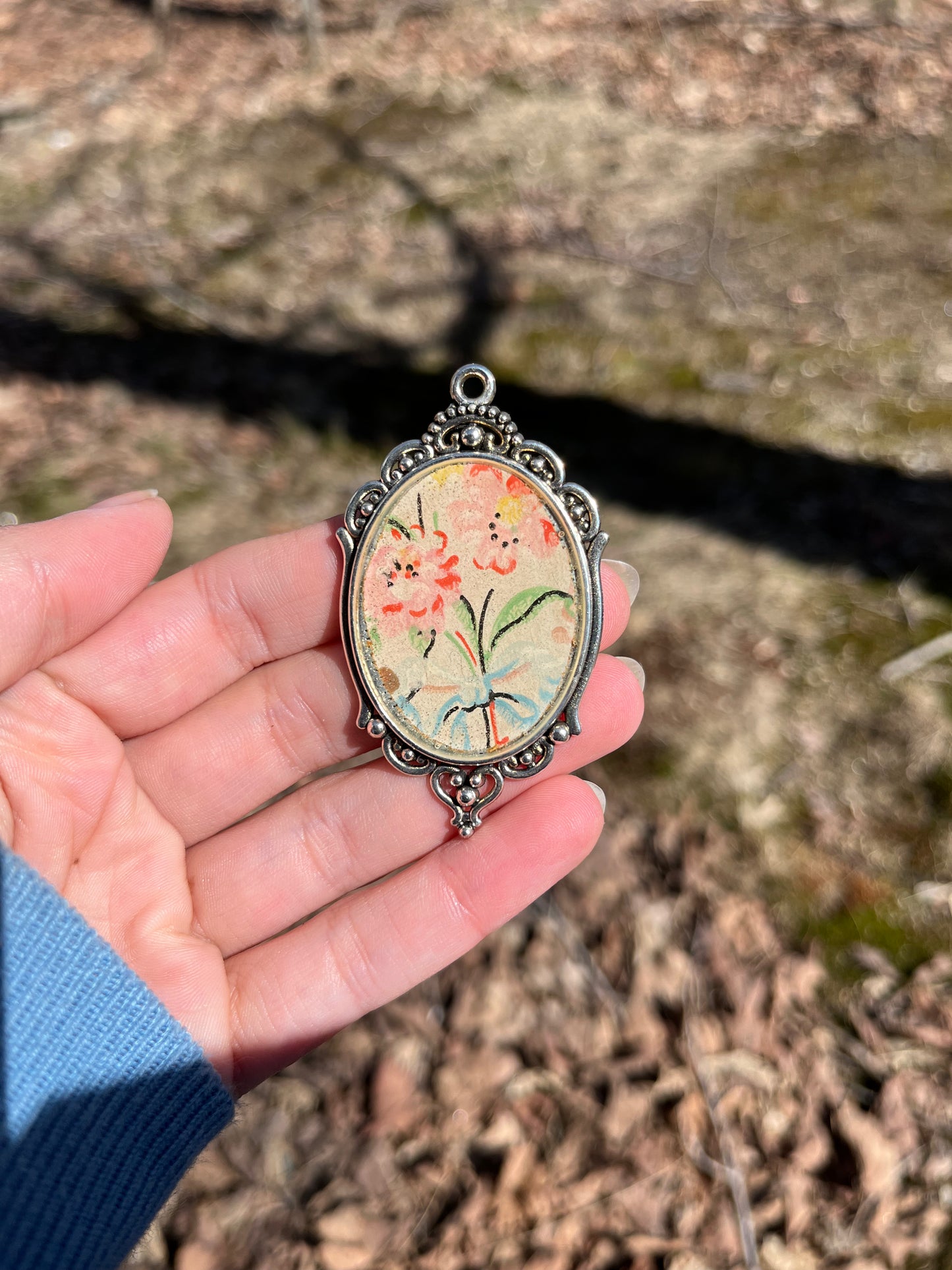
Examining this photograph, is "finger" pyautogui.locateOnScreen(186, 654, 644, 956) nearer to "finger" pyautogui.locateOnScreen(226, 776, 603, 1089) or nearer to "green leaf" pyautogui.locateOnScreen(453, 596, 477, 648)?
"finger" pyautogui.locateOnScreen(226, 776, 603, 1089)

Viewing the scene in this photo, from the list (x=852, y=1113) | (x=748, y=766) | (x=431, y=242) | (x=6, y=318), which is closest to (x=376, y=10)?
(x=431, y=242)

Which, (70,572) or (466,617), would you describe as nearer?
(70,572)

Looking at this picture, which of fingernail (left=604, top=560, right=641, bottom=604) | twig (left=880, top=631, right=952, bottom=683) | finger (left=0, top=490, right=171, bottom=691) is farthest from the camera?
twig (left=880, top=631, right=952, bottom=683)

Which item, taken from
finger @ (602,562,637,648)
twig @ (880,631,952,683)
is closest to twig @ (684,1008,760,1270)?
finger @ (602,562,637,648)

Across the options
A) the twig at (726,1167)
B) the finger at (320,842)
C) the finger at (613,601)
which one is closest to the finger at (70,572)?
the finger at (320,842)

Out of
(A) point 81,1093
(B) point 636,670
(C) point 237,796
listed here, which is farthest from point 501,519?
(A) point 81,1093

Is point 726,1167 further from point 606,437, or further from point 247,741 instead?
point 606,437
